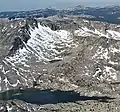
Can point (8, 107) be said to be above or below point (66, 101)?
A: above

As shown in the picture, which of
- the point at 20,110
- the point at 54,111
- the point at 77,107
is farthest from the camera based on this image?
the point at 77,107

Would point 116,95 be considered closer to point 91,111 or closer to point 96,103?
point 96,103

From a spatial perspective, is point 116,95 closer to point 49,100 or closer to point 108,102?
point 108,102

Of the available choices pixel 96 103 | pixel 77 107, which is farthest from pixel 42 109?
pixel 96 103

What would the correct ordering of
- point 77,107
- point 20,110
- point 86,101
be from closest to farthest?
point 20,110
point 77,107
point 86,101

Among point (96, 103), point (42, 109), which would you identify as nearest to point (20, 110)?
point (42, 109)

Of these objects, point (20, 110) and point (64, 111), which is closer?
point (20, 110)

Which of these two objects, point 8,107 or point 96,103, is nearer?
point 8,107

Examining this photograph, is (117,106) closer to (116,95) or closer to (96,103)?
(96,103)
